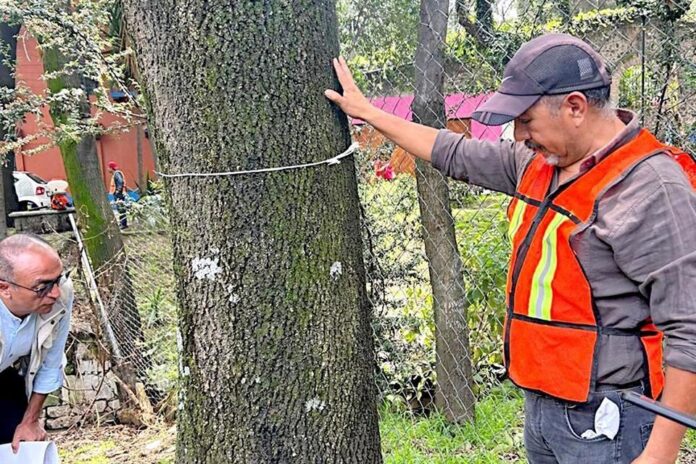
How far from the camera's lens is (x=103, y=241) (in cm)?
682

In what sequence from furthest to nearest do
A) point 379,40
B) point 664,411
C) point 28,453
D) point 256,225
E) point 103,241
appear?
point 103,241, point 379,40, point 28,453, point 256,225, point 664,411

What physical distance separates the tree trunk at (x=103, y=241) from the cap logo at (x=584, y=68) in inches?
197

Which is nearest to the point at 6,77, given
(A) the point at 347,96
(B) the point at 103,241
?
(B) the point at 103,241

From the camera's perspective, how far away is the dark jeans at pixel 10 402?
125 inches

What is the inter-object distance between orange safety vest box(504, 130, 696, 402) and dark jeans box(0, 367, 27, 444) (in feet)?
8.00

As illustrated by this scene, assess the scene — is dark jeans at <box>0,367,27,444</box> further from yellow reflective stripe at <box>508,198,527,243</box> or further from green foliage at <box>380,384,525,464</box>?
yellow reflective stripe at <box>508,198,527,243</box>

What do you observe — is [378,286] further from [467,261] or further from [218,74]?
[218,74]

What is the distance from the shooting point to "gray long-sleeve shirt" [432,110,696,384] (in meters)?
1.55

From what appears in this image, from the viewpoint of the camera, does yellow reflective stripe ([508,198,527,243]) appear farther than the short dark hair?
Yes

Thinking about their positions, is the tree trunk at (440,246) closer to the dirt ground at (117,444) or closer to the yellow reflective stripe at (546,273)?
the yellow reflective stripe at (546,273)

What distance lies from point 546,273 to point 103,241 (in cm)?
585

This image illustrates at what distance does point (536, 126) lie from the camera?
1794 mm

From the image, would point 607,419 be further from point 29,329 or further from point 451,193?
point 29,329

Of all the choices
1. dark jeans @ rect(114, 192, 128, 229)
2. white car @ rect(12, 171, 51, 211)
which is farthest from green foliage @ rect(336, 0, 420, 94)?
white car @ rect(12, 171, 51, 211)
